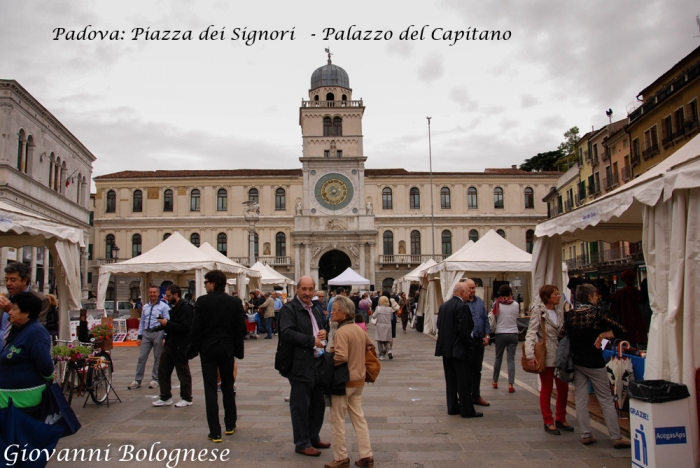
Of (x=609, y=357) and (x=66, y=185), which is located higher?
(x=66, y=185)

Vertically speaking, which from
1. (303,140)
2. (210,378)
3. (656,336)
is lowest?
(210,378)

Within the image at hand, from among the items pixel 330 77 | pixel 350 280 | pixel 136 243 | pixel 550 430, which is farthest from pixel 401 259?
pixel 550 430

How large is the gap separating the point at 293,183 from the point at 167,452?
4657 centimetres

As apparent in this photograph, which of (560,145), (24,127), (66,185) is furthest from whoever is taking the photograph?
(560,145)

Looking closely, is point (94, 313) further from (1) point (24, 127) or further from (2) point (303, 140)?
A: (2) point (303, 140)

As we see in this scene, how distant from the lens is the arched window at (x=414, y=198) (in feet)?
171

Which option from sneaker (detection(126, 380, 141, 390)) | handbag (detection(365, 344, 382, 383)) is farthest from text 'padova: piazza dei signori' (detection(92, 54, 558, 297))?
handbag (detection(365, 344, 382, 383))

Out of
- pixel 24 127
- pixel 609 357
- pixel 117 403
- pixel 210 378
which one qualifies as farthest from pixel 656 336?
pixel 24 127

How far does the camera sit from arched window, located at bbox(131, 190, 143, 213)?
5203 centimetres

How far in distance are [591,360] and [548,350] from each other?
22.9 inches

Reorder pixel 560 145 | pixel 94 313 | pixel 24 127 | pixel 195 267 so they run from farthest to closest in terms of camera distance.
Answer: pixel 560 145 < pixel 24 127 < pixel 195 267 < pixel 94 313

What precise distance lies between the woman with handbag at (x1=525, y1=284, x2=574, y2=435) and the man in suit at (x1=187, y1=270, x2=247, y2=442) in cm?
330

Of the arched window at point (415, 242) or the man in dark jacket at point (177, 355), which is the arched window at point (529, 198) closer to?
the arched window at point (415, 242)

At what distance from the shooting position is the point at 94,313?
14.9 metres
